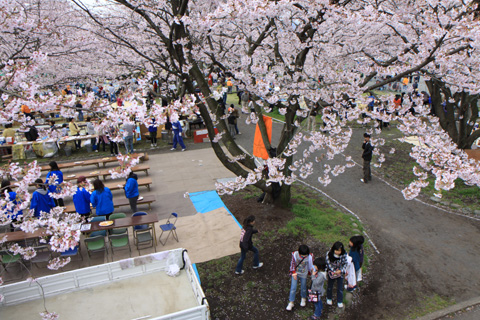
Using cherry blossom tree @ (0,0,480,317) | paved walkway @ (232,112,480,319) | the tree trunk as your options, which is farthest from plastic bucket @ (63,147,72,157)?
the tree trunk

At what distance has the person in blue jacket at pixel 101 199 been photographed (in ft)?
27.0

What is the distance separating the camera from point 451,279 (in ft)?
23.4

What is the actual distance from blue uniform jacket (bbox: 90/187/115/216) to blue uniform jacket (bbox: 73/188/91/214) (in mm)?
336

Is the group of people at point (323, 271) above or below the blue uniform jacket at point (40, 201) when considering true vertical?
below

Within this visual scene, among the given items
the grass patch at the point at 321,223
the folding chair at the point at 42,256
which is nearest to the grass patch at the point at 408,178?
the grass patch at the point at 321,223

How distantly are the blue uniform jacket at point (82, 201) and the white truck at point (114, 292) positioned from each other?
272 centimetres

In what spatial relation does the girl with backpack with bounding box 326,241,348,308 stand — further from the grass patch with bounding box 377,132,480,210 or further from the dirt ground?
the grass patch with bounding box 377,132,480,210

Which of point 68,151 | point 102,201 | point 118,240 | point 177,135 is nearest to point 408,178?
point 177,135

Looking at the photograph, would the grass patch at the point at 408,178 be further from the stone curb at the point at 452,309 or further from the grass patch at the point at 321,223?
the stone curb at the point at 452,309

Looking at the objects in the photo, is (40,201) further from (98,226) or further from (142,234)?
(142,234)

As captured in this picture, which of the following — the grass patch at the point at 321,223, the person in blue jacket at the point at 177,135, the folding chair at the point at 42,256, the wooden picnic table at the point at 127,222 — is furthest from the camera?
the person in blue jacket at the point at 177,135

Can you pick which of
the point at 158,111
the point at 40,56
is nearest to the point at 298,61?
the point at 158,111

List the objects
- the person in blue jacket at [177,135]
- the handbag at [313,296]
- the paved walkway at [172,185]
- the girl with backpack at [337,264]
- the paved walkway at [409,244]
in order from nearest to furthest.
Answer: the handbag at [313,296] → the girl with backpack at [337,264] → the paved walkway at [409,244] → the paved walkway at [172,185] → the person in blue jacket at [177,135]

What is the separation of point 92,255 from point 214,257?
9.45 feet
